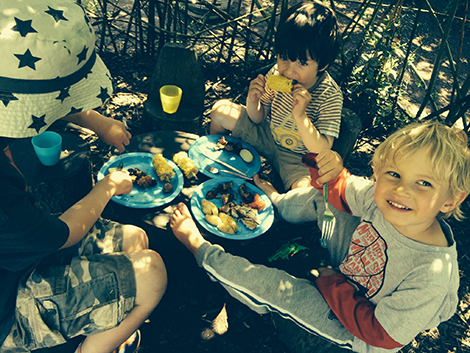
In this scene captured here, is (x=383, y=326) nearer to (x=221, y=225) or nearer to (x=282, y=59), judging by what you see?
(x=221, y=225)

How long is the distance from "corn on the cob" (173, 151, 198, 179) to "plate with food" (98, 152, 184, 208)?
0.04m

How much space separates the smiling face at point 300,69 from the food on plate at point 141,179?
1242 millimetres

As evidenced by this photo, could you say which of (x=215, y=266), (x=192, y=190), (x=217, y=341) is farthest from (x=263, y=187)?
(x=217, y=341)

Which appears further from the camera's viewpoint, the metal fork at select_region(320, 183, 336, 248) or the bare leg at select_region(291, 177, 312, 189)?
the bare leg at select_region(291, 177, 312, 189)

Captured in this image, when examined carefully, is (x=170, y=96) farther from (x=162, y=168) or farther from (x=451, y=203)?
(x=451, y=203)

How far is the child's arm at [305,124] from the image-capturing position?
2.47 meters

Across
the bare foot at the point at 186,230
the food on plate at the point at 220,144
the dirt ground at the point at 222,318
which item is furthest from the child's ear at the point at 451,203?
the food on plate at the point at 220,144

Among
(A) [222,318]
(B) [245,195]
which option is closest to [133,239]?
A: (B) [245,195]

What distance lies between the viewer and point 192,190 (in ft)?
7.88

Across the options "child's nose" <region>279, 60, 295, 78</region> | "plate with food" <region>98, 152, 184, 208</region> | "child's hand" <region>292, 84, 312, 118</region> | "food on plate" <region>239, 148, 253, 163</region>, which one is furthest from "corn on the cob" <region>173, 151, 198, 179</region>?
"child's nose" <region>279, 60, 295, 78</region>

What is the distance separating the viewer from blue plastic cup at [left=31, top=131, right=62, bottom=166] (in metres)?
2.29

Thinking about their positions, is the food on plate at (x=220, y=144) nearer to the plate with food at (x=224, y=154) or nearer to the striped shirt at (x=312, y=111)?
the plate with food at (x=224, y=154)

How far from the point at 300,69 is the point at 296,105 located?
275 mm

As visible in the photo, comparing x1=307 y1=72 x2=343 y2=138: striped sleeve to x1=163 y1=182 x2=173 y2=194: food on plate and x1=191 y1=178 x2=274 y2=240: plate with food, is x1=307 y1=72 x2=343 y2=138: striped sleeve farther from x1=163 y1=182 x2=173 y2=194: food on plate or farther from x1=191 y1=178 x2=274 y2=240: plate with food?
x1=163 y1=182 x2=173 y2=194: food on plate
